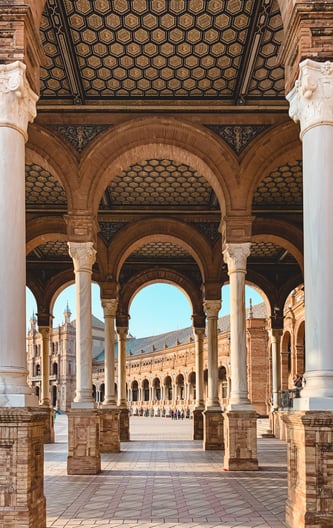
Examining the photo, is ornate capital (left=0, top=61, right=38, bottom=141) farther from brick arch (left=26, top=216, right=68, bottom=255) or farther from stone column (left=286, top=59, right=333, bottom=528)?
brick arch (left=26, top=216, right=68, bottom=255)

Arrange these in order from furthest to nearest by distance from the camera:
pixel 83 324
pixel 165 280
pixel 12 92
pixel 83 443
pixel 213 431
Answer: pixel 165 280, pixel 213 431, pixel 83 324, pixel 83 443, pixel 12 92

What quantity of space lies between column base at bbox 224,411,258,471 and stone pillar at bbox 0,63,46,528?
6.76 m

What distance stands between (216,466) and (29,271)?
11876 mm

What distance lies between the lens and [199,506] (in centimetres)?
1002

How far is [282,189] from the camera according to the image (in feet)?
58.3

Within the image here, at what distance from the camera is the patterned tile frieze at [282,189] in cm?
1644

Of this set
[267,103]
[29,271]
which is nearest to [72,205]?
[267,103]

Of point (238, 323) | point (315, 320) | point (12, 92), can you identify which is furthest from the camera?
point (238, 323)

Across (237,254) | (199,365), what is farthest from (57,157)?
(199,365)

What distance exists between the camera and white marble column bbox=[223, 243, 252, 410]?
14.5m

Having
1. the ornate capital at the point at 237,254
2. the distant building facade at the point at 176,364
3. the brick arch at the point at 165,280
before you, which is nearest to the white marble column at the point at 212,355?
the brick arch at the point at 165,280

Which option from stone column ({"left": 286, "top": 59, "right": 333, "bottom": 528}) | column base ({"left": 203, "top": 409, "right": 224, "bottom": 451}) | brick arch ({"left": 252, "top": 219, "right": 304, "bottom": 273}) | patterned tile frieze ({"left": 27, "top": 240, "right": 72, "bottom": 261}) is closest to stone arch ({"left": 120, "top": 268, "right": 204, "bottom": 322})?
patterned tile frieze ({"left": 27, "top": 240, "right": 72, "bottom": 261})

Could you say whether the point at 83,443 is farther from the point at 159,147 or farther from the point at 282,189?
the point at 282,189

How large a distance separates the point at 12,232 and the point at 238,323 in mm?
7895
